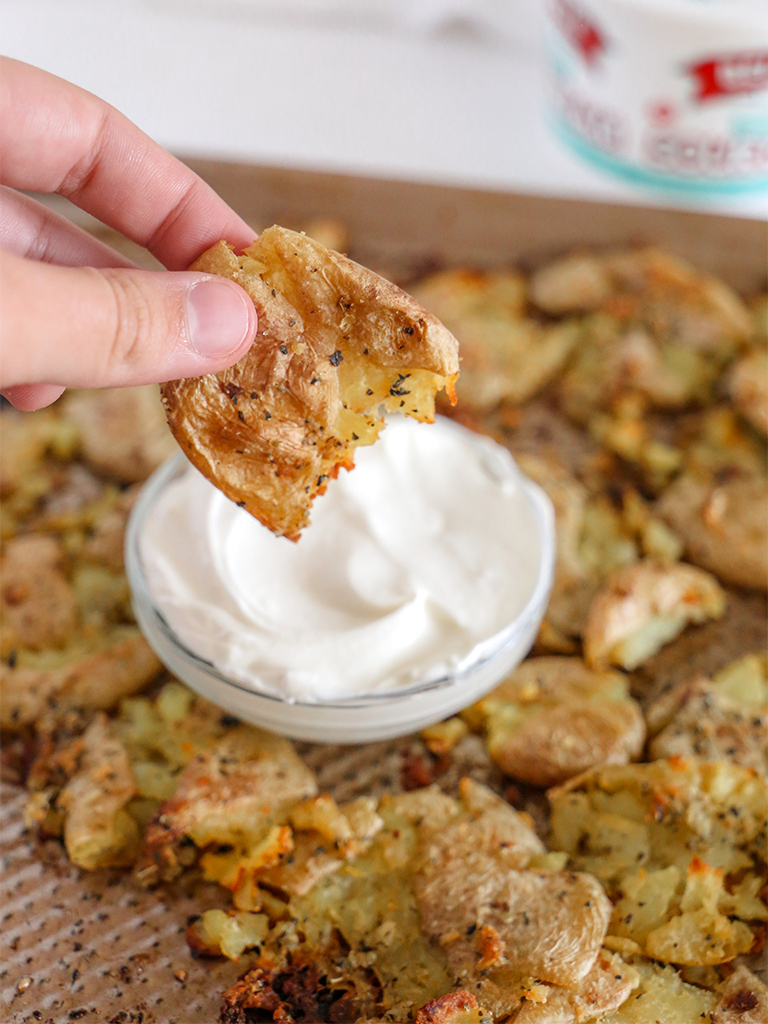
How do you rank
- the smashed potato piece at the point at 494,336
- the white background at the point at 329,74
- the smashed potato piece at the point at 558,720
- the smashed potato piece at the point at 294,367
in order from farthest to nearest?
the white background at the point at 329,74
the smashed potato piece at the point at 494,336
the smashed potato piece at the point at 558,720
the smashed potato piece at the point at 294,367

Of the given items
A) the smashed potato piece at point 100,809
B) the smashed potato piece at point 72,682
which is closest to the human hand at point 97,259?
the smashed potato piece at point 72,682

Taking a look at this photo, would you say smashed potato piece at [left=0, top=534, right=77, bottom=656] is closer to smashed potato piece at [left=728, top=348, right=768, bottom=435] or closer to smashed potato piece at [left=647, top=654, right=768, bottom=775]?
smashed potato piece at [left=647, top=654, right=768, bottom=775]

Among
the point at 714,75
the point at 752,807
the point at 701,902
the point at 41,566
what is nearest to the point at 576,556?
the point at 752,807

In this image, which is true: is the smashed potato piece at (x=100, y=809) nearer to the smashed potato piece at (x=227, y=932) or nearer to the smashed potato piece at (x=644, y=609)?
the smashed potato piece at (x=227, y=932)

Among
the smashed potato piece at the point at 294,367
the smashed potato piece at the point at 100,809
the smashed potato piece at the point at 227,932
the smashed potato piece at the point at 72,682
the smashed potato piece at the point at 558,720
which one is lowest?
the smashed potato piece at the point at 558,720

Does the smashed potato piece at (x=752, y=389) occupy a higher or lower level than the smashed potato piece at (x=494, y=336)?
lower

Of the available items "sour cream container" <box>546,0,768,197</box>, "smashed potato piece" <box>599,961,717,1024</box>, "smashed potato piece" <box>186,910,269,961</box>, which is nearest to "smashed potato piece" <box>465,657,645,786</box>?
"smashed potato piece" <box>599,961,717,1024</box>

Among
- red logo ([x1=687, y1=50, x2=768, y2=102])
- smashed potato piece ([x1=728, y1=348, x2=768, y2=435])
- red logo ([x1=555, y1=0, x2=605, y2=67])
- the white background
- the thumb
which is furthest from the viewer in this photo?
the white background
